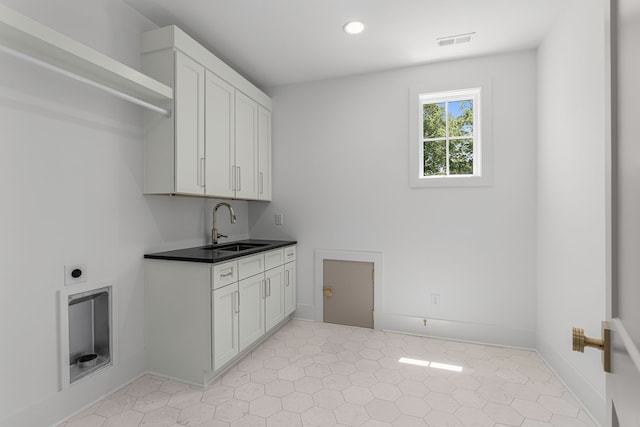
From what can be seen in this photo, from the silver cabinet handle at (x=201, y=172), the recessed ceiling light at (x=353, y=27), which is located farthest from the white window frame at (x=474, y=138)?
the silver cabinet handle at (x=201, y=172)

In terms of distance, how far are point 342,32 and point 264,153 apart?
4.70 ft

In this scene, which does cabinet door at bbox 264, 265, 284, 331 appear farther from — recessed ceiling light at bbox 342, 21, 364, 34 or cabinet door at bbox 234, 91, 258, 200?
recessed ceiling light at bbox 342, 21, 364, 34

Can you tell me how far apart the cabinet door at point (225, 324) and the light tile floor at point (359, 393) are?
175mm

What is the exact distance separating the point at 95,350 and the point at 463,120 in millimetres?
3604

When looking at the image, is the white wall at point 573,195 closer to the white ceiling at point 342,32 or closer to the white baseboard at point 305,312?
the white ceiling at point 342,32

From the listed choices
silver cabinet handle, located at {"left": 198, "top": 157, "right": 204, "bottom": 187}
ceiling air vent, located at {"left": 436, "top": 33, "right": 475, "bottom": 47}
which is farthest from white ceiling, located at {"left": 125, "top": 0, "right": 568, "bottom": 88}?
silver cabinet handle, located at {"left": 198, "top": 157, "right": 204, "bottom": 187}

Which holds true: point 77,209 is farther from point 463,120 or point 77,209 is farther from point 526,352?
point 526,352

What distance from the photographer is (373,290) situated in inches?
126

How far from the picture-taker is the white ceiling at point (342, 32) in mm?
2176

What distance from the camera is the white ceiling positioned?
7.14 ft

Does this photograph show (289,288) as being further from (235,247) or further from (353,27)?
(353,27)

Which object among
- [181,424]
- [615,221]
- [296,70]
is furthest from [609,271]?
[296,70]

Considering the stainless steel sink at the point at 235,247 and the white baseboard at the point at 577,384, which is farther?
the stainless steel sink at the point at 235,247

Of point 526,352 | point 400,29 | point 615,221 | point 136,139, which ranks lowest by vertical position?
point 526,352
